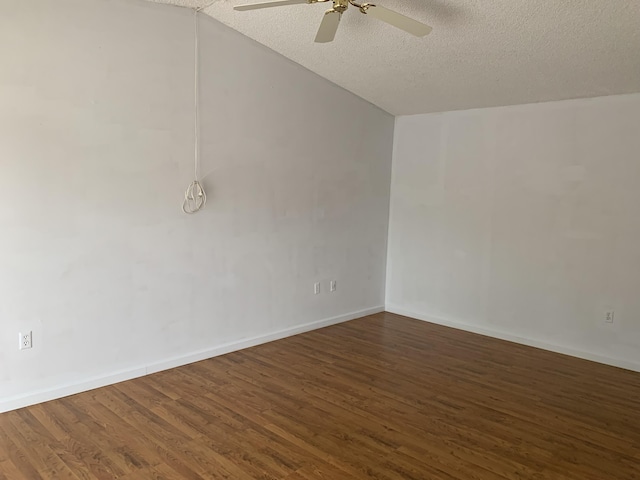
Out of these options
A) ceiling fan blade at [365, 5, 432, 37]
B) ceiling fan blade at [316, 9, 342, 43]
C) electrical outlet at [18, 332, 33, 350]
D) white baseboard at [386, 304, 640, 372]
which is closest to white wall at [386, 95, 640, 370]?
white baseboard at [386, 304, 640, 372]

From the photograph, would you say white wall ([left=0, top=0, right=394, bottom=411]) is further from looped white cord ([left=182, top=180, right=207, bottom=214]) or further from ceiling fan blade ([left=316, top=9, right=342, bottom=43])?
ceiling fan blade ([left=316, top=9, right=342, bottom=43])

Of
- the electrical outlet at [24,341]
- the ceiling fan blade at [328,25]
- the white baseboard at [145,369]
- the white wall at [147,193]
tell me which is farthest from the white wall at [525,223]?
the electrical outlet at [24,341]

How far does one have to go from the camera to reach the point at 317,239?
4957mm

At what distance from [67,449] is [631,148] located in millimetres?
4494

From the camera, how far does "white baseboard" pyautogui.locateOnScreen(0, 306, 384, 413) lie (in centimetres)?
315

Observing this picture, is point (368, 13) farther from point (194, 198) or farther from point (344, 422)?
point (344, 422)

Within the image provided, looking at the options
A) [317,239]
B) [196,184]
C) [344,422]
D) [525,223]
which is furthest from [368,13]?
[525,223]

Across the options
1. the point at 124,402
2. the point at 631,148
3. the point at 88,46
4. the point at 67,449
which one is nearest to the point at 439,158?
the point at 631,148

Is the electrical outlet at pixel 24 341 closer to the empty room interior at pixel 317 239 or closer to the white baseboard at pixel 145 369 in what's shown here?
the empty room interior at pixel 317 239

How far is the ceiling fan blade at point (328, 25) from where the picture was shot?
9.05ft

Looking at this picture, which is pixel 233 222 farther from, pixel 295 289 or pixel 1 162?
pixel 1 162

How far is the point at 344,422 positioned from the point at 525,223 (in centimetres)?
270

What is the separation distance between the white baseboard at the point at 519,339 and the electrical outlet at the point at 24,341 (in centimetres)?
373

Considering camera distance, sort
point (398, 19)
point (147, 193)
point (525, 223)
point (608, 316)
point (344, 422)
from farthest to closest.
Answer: point (525, 223)
point (608, 316)
point (147, 193)
point (344, 422)
point (398, 19)
